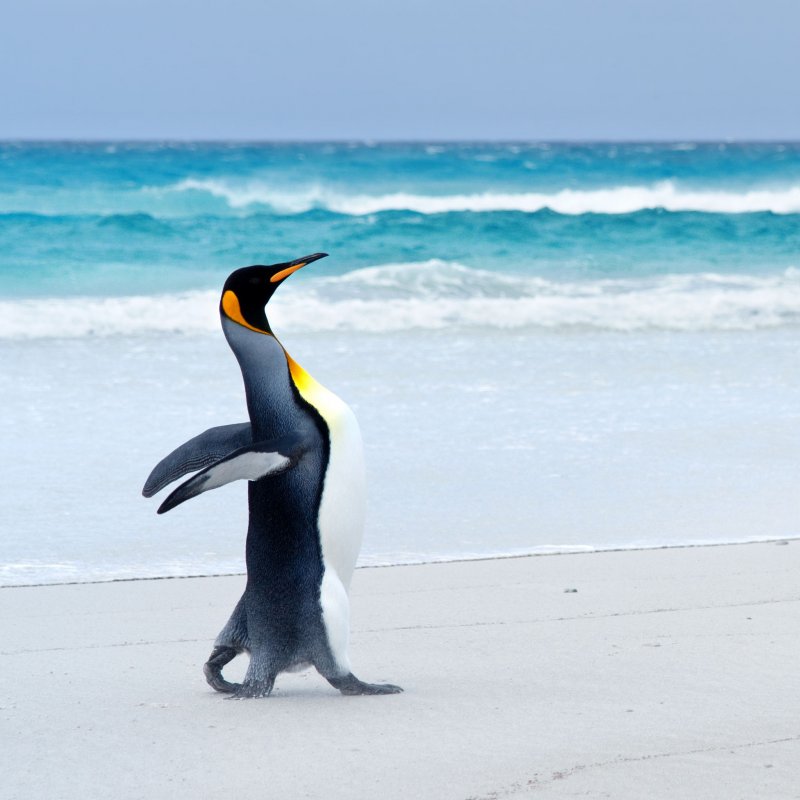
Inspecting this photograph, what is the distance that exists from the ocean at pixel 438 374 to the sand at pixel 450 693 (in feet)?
1.30

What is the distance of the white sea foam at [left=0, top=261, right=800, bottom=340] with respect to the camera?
9.99 meters

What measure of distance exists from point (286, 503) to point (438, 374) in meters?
4.84

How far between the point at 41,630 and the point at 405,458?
2226mm

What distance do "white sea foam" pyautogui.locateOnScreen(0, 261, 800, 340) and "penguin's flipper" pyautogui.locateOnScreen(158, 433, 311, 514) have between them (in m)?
7.24

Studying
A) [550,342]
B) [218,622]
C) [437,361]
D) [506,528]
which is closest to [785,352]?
[550,342]

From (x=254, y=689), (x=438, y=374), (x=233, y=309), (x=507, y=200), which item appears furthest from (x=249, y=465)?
(x=507, y=200)

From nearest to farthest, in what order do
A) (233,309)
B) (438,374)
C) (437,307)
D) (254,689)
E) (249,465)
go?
1. (249,465)
2. (233,309)
3. (254,689)
4. (438,374)
5. (437,307)

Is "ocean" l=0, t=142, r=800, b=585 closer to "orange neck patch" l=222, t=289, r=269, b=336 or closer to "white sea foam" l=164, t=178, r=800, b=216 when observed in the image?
"orange neck patch" l=222, t=289, r=269, b=336

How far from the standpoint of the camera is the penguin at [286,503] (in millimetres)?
2477

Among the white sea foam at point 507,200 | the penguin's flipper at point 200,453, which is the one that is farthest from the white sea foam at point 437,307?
the white sea foam at point 507,200

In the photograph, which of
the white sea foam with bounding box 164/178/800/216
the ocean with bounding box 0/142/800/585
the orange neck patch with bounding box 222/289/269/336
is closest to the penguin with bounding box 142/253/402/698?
the orange neck patch with bounding box 222/289/269/336

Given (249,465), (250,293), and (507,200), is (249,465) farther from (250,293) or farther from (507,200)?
(507,200)

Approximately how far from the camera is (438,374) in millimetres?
7324

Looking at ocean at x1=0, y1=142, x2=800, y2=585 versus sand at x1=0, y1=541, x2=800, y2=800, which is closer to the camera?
sand at x1=0, y1=541, x2=800, y2=800
